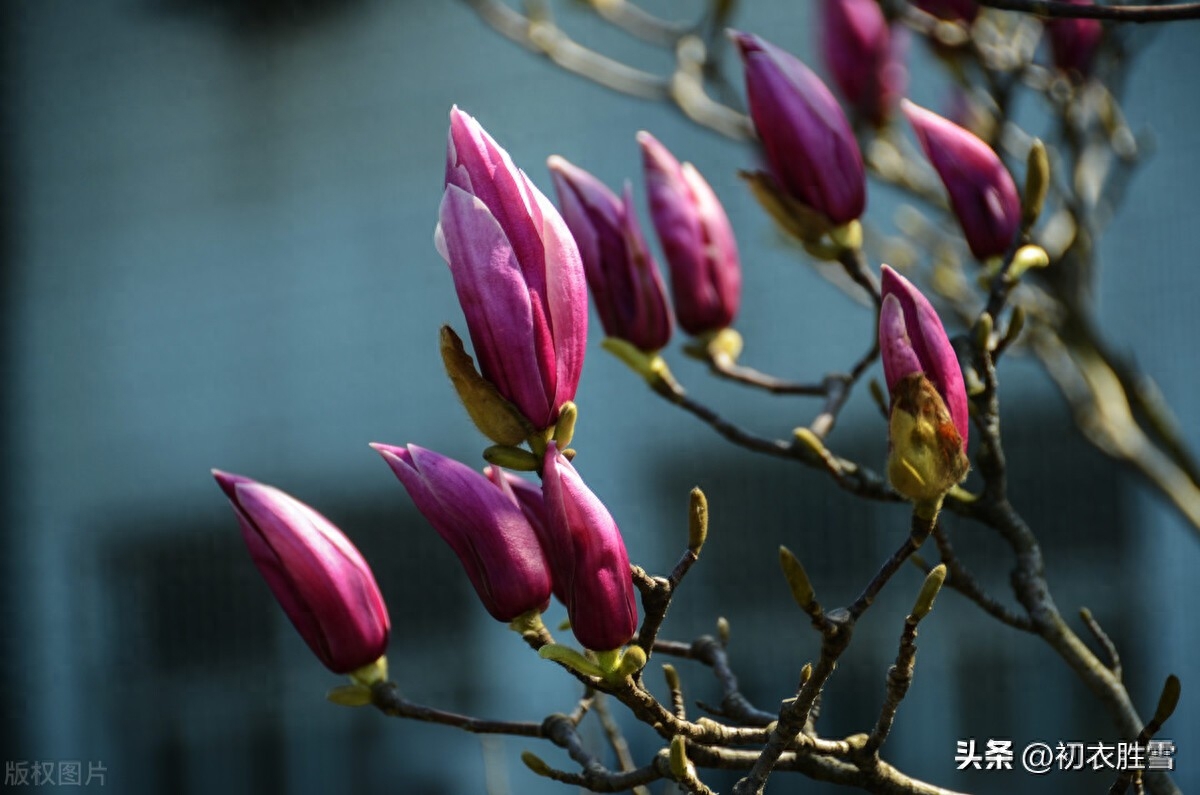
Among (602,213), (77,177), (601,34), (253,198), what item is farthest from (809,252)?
(77,177)

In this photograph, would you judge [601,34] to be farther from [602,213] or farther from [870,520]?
[602,213]

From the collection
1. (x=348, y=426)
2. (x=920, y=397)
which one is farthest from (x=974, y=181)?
(x=348, y=426)

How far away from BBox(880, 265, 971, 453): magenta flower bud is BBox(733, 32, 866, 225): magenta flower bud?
14cm

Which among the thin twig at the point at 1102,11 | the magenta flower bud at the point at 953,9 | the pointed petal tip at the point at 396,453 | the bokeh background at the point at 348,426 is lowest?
the bokeh background at the point at 348,426

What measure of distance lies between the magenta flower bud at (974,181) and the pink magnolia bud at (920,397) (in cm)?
15

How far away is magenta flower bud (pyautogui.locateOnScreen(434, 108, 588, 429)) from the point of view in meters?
0.37

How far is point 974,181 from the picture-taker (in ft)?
1.68

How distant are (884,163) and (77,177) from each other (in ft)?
9.30

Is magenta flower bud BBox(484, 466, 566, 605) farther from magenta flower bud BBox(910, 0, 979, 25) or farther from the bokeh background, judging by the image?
the bokeh background

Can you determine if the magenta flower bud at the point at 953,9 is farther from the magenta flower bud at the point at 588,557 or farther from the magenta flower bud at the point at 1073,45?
the magenta flower bud at the point at 588,557

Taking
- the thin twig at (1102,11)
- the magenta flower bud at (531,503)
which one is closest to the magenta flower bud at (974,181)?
the thin twig at (1102,11)

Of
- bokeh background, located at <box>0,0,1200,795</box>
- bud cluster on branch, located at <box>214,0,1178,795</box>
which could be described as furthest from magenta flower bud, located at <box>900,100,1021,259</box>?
bokeh background, located at <box>0,0,1200,795</box>

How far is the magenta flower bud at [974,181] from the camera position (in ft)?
1.68

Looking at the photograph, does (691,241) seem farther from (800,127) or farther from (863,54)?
(863,54)
